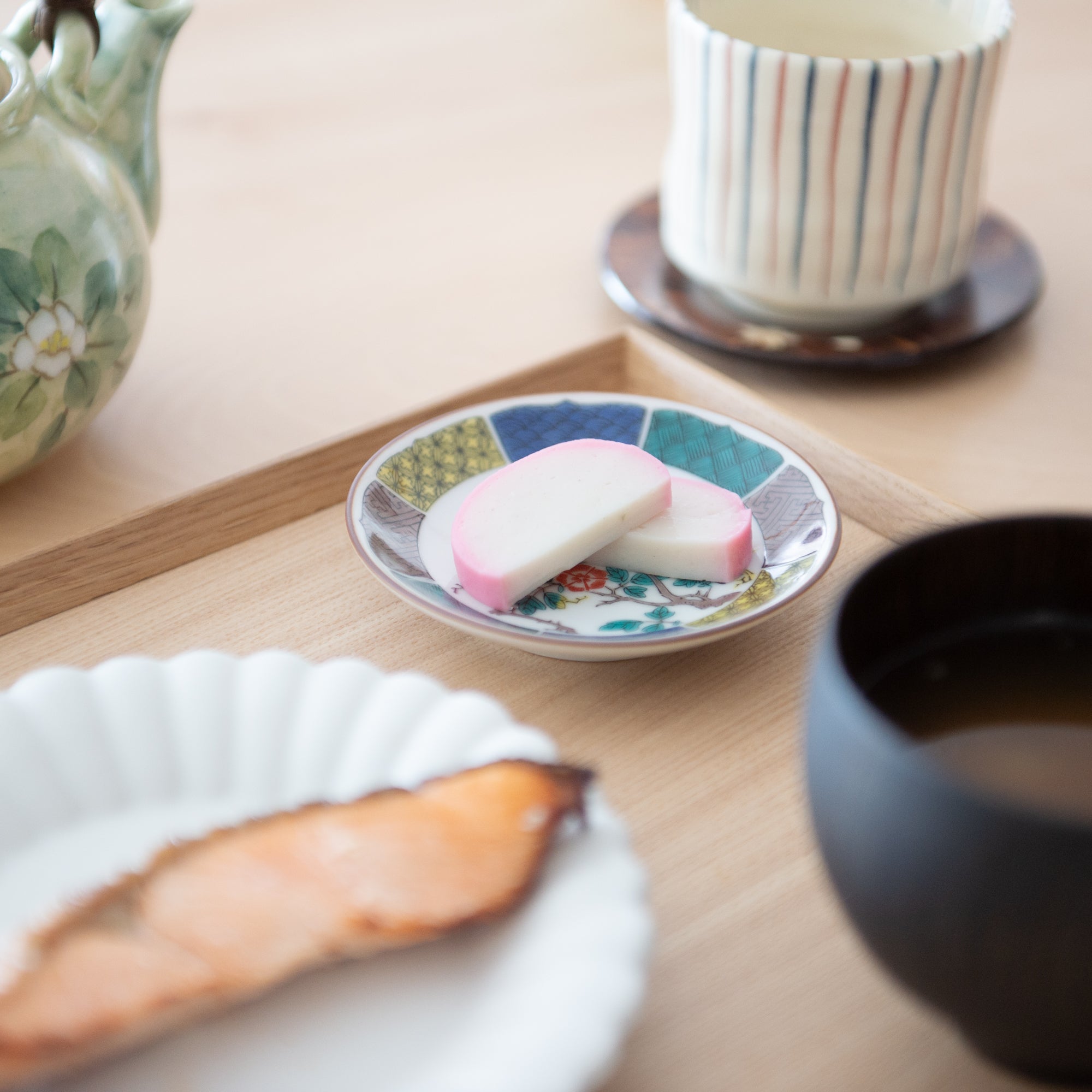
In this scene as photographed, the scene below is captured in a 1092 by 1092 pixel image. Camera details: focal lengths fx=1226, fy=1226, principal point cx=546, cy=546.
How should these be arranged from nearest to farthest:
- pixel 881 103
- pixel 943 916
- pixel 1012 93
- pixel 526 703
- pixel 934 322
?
pixel 943 916, pixel 526 703, pixel 881 103, pixel 934 322, pixel 1012 93

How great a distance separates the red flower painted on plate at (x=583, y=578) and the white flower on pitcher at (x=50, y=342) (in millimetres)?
239

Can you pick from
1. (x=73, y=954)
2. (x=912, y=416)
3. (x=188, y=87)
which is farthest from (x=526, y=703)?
(x=188, y=87)

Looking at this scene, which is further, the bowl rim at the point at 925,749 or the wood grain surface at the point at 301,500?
the wood grain surface at the point at 301,500

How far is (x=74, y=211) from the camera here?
0.53m

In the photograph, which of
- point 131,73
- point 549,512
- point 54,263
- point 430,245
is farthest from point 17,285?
point 430,245

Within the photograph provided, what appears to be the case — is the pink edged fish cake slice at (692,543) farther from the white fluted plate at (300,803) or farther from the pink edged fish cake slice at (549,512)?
the white fluted plate at (300,803)

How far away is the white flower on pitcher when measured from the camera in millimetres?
521

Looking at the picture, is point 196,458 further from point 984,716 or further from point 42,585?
point 984,716

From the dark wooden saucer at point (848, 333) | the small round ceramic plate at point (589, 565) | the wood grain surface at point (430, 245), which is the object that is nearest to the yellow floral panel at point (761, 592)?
the small round ceramic plate at point (589, 565)

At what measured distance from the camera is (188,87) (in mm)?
1106

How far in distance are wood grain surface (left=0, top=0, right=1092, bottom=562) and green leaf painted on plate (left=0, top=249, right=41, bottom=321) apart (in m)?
0.10

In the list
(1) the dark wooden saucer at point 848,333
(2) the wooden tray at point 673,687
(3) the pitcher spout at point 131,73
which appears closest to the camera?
(2) the wooden tray at point 673,687

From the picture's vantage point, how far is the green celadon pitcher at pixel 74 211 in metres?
0.51

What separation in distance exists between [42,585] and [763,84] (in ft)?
1.42
